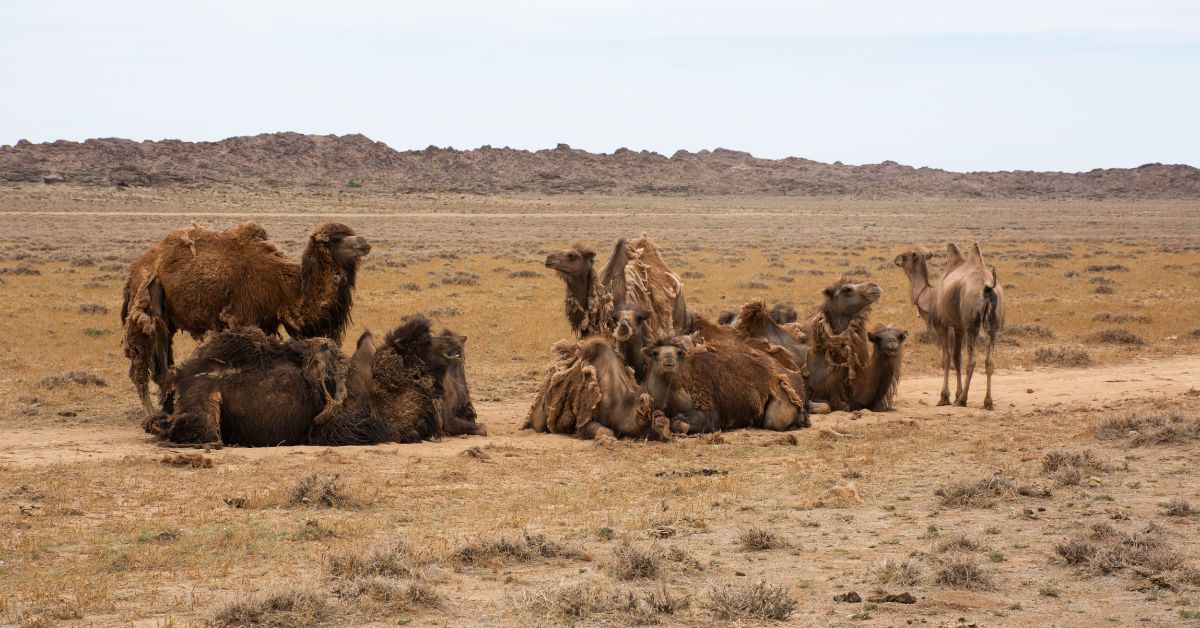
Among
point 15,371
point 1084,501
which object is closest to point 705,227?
point 15,371

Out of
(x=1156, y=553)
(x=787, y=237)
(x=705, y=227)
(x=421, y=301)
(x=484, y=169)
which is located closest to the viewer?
(x=1156, y=553)

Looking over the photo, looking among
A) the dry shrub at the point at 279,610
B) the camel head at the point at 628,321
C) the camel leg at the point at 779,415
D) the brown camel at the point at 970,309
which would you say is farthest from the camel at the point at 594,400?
the dry shrub at the point at 279,610

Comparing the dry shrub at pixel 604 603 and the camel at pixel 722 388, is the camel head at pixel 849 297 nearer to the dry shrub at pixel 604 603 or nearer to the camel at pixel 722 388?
the camel at pixel 722 388

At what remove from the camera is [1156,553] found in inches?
277

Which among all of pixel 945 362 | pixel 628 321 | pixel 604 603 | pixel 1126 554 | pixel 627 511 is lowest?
pixel 627 511

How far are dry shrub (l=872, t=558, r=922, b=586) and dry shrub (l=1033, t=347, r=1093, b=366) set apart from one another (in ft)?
36.7

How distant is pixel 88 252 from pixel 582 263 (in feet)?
95.2

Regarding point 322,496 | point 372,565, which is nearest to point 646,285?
point 322,496

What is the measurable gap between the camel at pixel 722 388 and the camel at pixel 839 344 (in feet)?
3.07

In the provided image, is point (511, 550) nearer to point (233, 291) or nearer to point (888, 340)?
point (233, 291)

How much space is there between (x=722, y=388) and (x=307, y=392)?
4073 millimetres

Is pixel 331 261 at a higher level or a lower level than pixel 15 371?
higher

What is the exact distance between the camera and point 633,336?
12.6 m

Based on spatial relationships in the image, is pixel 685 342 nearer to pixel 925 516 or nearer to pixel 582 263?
pixel 582 263
